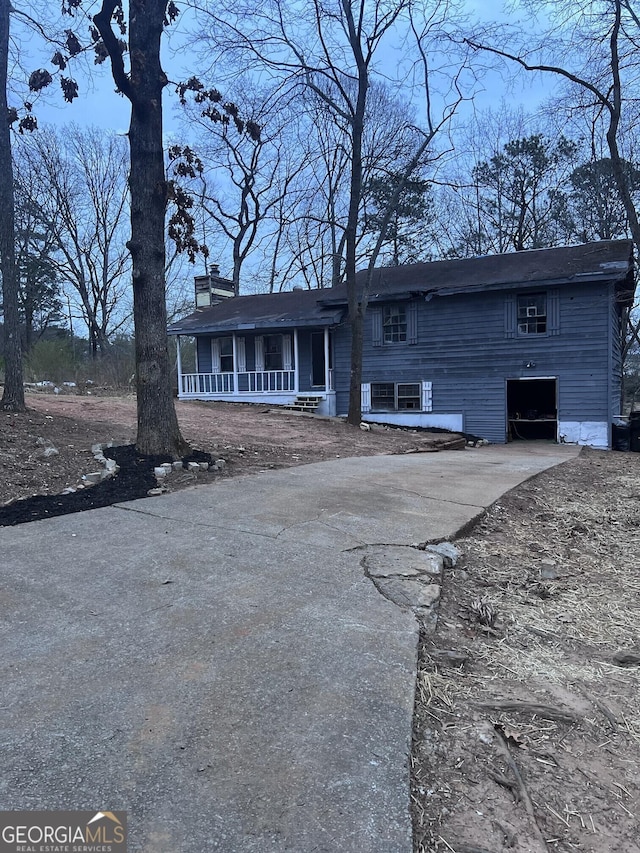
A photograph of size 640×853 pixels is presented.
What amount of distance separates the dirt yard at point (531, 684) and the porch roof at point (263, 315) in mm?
12773

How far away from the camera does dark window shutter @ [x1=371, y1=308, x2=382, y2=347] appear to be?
18.3 metres

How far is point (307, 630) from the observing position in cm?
284

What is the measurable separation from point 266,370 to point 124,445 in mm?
13491

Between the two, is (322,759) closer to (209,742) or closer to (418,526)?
(209,742)

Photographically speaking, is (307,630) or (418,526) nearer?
(307,630)

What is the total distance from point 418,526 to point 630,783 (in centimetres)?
294

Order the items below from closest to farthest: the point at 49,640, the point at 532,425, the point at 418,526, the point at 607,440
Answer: the point at 49,640
the point at 418,526
the point at 607,440
the point at 532,425

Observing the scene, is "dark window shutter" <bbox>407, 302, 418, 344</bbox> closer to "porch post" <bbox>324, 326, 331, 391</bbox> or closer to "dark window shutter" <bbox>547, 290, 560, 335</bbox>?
"porch post" <bbox>324, 326, 331, 391</bbox>

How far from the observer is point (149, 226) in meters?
7.27

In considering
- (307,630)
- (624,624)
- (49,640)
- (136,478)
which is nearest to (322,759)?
(307,630)

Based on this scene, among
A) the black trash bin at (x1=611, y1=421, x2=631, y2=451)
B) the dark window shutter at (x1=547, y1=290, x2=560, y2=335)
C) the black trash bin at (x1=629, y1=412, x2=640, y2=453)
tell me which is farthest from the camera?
the dark window shutter at (x1=547, y1=290, x2=560, y2=335)

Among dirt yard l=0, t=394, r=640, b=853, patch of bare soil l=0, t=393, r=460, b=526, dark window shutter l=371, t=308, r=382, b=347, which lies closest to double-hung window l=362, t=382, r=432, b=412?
dark window shutter l=371, t=308, r=382, b=347

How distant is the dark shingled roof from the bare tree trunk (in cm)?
1086

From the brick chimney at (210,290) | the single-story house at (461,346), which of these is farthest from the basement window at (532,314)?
the brick chimney at (210,290)
